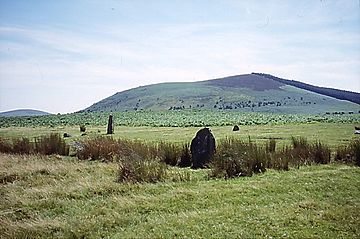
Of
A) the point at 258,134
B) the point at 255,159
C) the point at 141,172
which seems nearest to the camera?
the point at 141,172

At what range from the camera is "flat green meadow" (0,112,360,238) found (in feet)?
29.5

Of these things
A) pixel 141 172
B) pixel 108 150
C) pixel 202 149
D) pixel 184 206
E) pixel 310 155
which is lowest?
pixel 184 206

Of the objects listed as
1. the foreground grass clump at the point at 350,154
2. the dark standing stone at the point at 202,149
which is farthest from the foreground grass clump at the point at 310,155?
the dark standing stone at the point at 202,149

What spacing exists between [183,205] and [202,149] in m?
8.19

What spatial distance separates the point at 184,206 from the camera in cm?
1098

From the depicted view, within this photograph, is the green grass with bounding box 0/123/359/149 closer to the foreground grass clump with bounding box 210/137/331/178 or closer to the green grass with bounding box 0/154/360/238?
the foreground grass clump with bounding box 210/137/331/178

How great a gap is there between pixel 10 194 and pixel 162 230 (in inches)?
248

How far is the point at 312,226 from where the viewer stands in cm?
898

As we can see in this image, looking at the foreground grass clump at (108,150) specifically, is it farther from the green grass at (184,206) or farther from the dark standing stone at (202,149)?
the green grass at (184,206)

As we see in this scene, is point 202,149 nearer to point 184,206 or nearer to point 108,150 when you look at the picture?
point 108,150

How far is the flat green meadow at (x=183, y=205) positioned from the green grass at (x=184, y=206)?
2 cm

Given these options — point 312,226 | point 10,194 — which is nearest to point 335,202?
point 312,226

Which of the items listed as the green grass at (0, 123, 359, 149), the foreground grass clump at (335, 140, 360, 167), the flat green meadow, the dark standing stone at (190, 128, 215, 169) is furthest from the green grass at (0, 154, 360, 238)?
the green grass at (0, 123, 359, 149)

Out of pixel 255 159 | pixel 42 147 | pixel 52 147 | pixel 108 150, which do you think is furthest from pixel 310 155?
pixel 42 147
